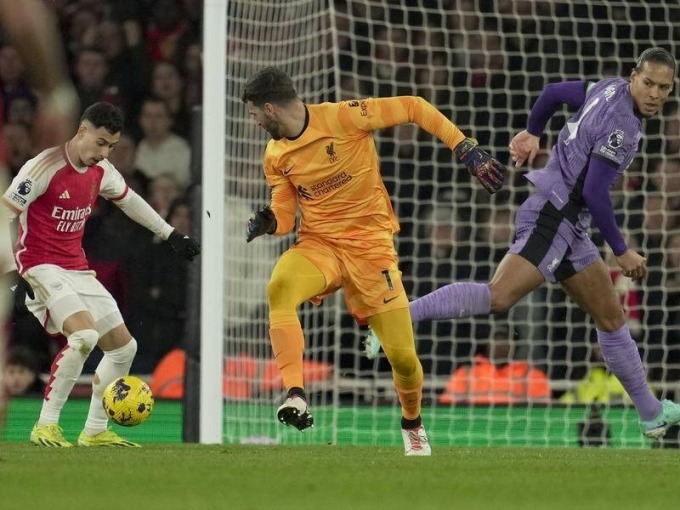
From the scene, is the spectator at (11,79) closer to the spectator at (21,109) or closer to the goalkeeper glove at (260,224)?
the spectator at (21,109)

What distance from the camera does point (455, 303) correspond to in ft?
25.6

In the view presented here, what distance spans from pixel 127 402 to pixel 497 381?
Result: 4.36 meters

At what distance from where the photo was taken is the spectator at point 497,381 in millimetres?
11273

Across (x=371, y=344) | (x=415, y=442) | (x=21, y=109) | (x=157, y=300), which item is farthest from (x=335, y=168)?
(x=21, y=109)

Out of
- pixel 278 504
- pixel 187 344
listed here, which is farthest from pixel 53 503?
pixel 187 344

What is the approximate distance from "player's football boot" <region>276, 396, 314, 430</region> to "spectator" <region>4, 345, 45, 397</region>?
5292 millimetres

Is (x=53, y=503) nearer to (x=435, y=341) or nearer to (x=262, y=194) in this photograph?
(x=262, y=194)

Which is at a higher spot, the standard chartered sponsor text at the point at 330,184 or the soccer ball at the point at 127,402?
the standard chartered sponsor text at the point at 330,184

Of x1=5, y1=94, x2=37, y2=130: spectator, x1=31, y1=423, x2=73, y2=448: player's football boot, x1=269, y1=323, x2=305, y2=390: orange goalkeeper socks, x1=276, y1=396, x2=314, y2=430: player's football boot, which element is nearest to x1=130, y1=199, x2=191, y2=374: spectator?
x1=5, y1=94, x2=37, y2=130: spectator

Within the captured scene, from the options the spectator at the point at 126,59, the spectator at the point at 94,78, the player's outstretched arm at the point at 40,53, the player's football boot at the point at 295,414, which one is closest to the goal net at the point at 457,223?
the spectator at the point at 126,59

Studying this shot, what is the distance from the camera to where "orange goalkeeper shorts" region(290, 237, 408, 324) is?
7.41 m

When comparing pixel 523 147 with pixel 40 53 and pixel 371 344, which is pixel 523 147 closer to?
pixel 371 344

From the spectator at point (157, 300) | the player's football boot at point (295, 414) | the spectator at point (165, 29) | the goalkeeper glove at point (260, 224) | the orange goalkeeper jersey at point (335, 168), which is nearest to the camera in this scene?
the player's football boot at point (295, 414)

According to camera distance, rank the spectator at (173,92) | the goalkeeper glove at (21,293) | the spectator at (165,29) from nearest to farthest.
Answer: the goalkeeper glove at (21,293) → the spectator at (173,92) → the spectator at (165,29)
